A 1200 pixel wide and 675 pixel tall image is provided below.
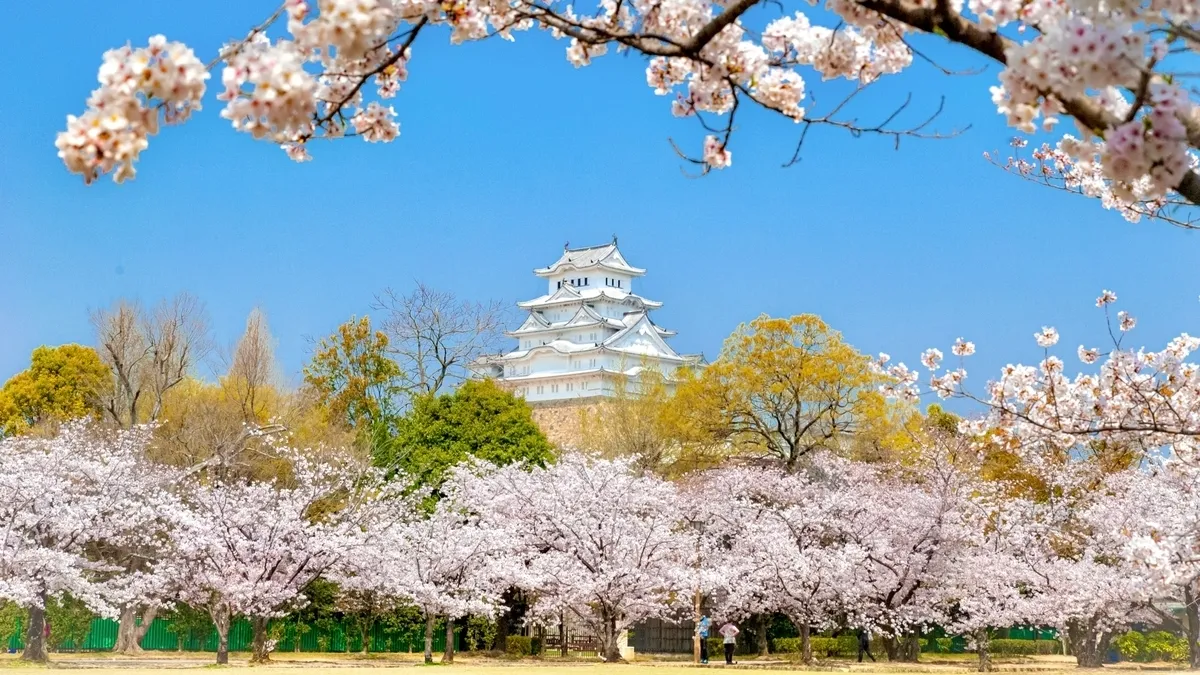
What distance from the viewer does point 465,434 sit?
31.0m

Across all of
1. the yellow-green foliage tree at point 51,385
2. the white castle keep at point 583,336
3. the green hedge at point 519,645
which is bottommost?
the green hedge at point 519,645

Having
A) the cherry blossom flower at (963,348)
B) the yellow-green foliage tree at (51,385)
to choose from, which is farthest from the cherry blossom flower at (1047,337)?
the yellow-green foliage tree at (51,385)

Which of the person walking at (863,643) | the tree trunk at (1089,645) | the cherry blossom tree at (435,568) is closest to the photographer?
the cherry blossom tree at (435,568)

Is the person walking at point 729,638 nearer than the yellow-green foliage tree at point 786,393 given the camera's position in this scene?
Yes

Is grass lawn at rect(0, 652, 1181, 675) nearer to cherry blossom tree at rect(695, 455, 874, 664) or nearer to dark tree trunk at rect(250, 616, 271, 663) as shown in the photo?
dark tree trunk at rect(250, 616, 271, 663)

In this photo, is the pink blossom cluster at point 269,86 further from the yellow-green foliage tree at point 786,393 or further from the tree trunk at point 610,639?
the yellow-green foliage tree at point 786,393

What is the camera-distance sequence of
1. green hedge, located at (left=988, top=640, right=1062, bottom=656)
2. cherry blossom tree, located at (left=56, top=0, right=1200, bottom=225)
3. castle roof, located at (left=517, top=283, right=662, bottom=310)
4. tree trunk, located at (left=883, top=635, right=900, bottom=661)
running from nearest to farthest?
cherry blossom tree, located at (left=56, top=0, right=1200, bottom=225)
tree trunk, located at (left=883, top=635, right=900, bottom=661)
green hedge, located at (left=988, top=640, right=1062, bottom=656)
castle roof, located at (left=517, top=283, right=662, bottom=310)

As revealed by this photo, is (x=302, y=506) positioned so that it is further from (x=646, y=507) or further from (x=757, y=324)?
(x=757, y=324)

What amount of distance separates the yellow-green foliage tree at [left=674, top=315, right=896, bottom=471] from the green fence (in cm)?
824

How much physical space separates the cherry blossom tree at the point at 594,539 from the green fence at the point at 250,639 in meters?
5.76

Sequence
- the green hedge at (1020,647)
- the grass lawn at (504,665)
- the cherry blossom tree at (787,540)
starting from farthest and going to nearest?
the green hedge at (1020,647) → the cherry blossom tree at (787,540) → the grass lawn at (504,665)

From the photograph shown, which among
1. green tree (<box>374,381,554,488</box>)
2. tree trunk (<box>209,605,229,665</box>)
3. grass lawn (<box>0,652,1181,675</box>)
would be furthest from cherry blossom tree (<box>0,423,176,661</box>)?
green tree (<box>374,381,554,488</box>)

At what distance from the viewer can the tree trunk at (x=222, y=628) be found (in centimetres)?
2097

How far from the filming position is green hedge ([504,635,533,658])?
28.4m
